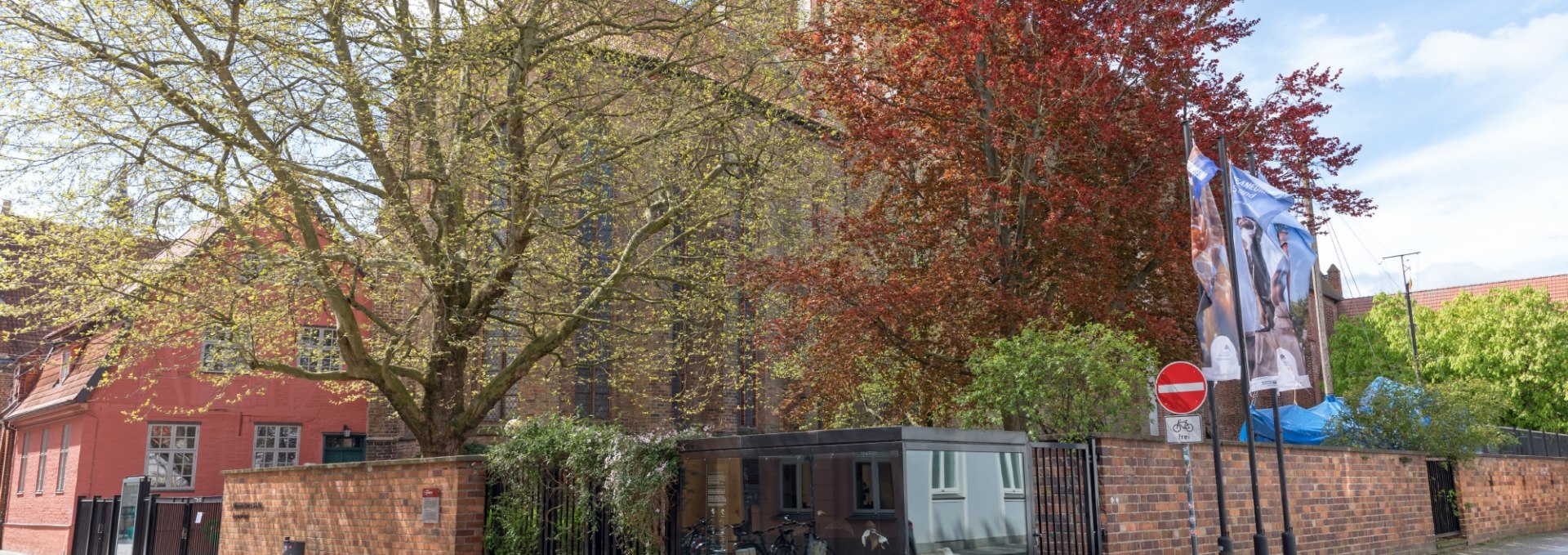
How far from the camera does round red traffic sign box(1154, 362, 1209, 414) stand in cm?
1113

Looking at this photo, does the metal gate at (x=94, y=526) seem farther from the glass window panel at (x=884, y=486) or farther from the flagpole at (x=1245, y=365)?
the flagpole at (x=1245, y=365)

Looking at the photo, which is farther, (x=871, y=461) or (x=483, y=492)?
(x=483, y=492)

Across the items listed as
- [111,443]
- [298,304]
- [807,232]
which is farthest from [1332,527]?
[111,443]

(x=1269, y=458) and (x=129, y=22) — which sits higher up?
(x=129, y=22)

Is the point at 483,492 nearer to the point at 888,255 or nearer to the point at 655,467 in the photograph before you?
the point at 655,467

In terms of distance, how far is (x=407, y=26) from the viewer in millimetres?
15180

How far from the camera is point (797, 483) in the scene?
1026 centimetres

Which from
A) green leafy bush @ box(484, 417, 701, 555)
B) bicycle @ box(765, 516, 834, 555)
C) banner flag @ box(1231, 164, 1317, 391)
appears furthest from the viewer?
banner flag @ box(1231, 164, 1317, 391)

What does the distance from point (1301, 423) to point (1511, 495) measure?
3944 millimetres

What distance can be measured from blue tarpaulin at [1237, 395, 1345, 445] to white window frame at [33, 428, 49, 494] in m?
26.7

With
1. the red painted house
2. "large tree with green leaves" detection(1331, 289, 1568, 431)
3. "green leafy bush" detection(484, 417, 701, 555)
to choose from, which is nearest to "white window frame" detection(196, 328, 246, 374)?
"green leafy bush" detection(484, 417, 701, 555)

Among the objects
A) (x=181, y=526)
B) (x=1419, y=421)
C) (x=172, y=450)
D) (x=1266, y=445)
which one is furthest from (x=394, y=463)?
(x=1419, y=421)

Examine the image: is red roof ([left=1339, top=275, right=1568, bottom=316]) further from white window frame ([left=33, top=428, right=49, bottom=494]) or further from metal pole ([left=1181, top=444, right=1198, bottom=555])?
white window frame ([left=33, top=428, right=49, bottom=494])

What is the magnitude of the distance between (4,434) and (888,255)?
2630 cm
